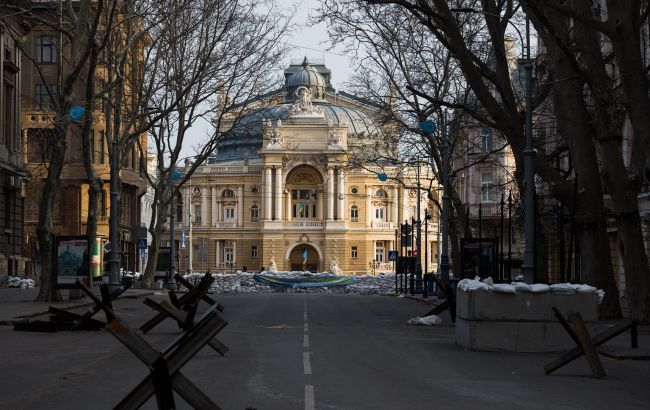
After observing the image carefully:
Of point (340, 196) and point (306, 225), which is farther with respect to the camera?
point (306, 225)

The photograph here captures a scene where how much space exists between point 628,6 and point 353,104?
4851 inches

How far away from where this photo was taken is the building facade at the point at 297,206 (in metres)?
134

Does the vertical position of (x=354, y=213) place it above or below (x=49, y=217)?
above

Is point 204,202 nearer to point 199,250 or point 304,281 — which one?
point 199,250

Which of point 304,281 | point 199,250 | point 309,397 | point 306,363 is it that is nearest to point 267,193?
point 199,250

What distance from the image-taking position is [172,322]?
87.9 ft

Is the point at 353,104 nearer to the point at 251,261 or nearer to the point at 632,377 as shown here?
the point at 251,261

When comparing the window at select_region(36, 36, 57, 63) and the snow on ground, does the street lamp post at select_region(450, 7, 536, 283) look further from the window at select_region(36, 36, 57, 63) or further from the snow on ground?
the window at select_region(36, 36, 57, 63)

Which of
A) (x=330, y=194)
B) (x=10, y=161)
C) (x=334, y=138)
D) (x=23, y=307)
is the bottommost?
(x=23, y=307)

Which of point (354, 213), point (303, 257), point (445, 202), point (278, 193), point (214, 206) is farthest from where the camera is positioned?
point (214, 206)

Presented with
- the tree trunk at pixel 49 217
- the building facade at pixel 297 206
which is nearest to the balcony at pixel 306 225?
the building facade at pixel 297 206

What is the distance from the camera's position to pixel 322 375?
14500 mm

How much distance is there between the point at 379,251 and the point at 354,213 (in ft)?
17.9

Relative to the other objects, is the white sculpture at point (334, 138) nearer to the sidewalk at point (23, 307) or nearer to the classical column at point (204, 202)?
the classical column at point (204, 202)
